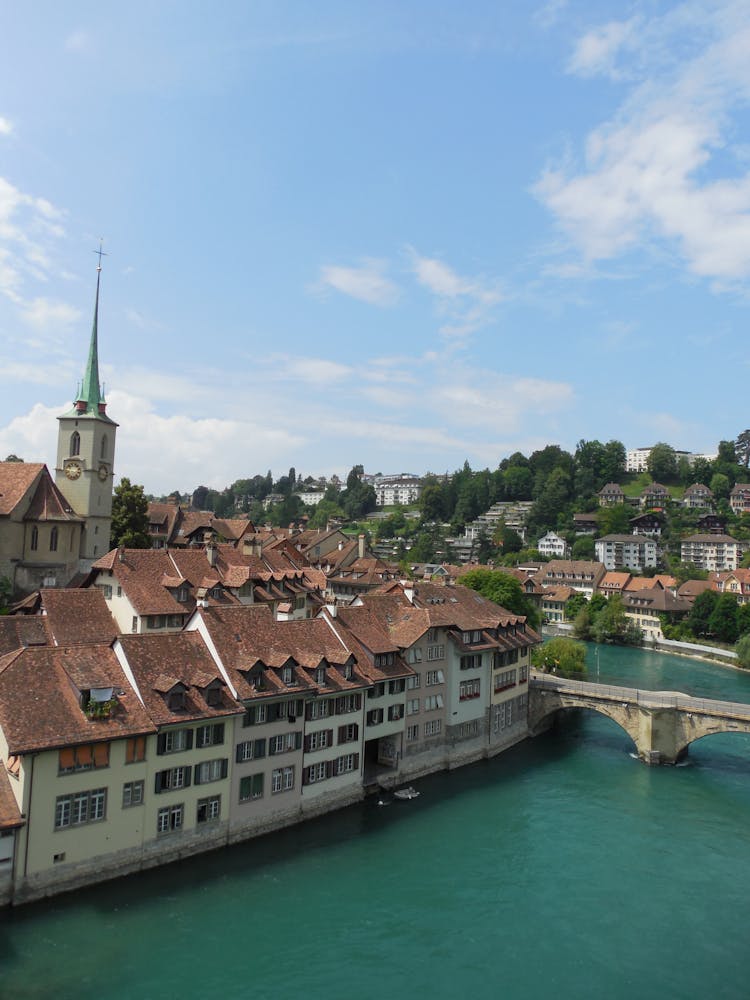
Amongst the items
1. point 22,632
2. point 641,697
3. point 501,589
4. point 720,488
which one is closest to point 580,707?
point 641,697

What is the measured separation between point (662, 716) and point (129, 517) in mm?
48124

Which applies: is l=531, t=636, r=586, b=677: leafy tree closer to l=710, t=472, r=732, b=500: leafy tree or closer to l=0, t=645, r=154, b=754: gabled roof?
l=0, t=645, r=154, b=754: gabled roof

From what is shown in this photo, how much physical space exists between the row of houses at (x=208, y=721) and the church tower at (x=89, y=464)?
1214cm

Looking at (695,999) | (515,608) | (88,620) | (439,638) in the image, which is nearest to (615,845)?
(695,999)

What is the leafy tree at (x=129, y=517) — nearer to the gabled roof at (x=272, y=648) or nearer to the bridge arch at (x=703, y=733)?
→ the gabled roof at (x=272, y=648)

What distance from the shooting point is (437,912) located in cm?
2977

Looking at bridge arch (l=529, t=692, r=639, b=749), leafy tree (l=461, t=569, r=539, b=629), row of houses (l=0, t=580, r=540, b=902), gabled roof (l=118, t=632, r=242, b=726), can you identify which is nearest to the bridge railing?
bridge arch (l=529, t=692, r=639, b=749)

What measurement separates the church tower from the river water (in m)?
31.2

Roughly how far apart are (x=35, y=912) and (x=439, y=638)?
27.3 meters

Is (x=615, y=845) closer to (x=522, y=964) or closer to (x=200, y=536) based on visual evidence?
(x=522, y=964)

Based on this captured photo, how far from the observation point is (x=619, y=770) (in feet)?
159

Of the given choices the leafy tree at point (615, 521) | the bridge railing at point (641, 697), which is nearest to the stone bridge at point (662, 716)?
the bridge railing at point (641, 697)

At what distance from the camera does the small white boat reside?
41.3 meters

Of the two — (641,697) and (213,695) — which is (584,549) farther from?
(213,695)
